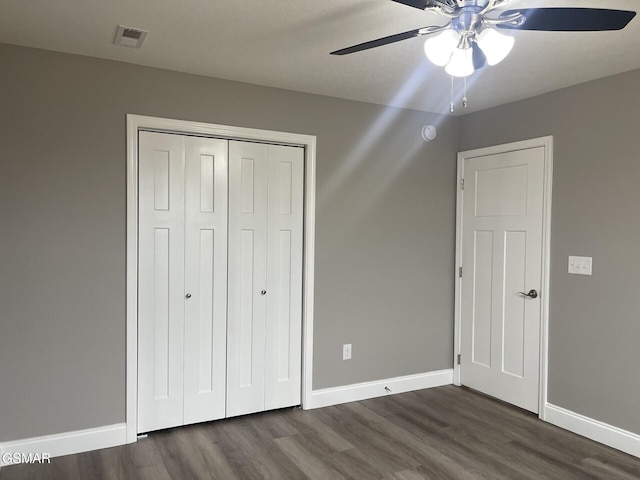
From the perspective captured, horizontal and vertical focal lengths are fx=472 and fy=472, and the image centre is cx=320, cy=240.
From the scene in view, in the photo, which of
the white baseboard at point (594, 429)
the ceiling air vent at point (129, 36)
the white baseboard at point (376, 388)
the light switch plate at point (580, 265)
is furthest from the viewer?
the white baseboard at point (376, 388)

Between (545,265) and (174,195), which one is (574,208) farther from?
(174,195)

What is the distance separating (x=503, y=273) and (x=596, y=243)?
800mm

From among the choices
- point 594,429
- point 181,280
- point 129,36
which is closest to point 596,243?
point 594,429

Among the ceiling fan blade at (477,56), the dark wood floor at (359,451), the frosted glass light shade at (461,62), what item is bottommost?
the dark wood floor at (359,451)

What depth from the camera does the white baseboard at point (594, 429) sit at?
9.85ft

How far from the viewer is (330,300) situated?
148 inches

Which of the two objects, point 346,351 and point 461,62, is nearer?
point 461,62

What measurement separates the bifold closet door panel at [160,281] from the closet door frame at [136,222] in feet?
0.17

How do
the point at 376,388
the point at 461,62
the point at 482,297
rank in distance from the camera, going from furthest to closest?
the point at 482,297 < the point at 376,388 < the point at 461,62

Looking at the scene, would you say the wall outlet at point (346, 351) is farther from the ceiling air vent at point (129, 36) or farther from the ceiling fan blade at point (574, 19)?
the ceiling fan blade at point (574, 19)

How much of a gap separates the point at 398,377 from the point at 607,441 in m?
1.57

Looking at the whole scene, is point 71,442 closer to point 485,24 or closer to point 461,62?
point 461,62

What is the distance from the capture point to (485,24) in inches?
68.7

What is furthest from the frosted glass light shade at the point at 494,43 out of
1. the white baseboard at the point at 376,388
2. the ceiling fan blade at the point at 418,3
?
the white baseboard at the point at 376,388
